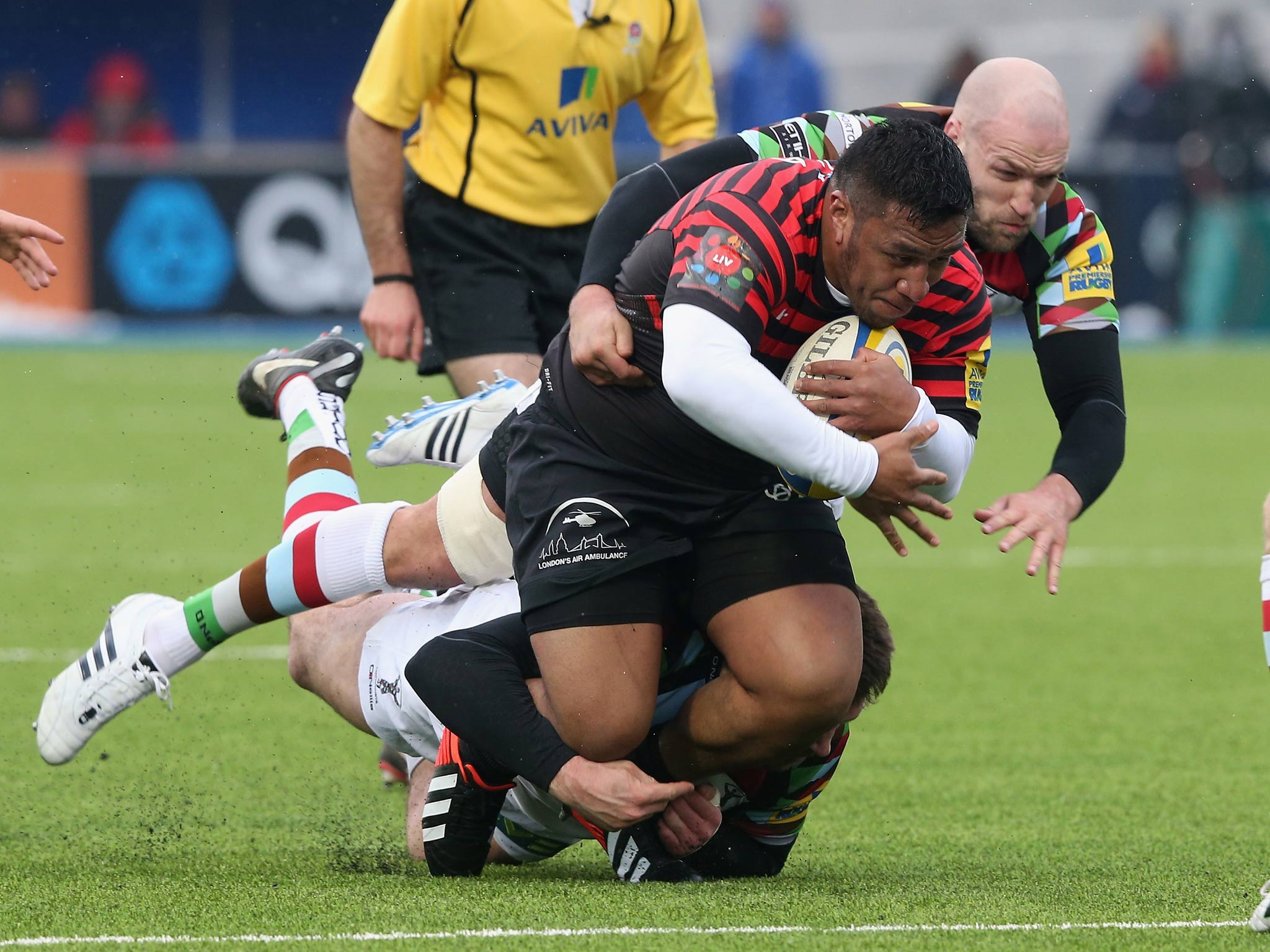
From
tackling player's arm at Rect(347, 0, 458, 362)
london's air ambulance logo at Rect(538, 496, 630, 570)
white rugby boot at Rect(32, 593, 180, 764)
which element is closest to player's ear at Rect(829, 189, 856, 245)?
london's air ambulance logo at Rect(538, 496, 630, 570)

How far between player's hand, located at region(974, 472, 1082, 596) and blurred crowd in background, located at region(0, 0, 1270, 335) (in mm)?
11051

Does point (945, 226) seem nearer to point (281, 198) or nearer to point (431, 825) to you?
point (431, 825)

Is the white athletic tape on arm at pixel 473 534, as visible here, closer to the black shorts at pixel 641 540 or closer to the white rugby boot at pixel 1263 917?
the black shorts at pixel 641 540

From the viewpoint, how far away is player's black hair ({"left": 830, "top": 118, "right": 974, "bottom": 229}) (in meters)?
3.77

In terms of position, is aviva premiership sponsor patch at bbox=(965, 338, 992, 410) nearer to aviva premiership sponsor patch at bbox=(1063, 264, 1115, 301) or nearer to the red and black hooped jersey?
the red and black hooped jersey

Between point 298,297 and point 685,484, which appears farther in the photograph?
point 298,297

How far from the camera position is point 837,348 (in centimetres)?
402

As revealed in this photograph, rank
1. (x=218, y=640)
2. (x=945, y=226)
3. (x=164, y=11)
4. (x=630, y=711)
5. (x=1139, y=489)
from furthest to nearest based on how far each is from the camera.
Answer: (x=164, y=11) < (x=1139, y=489) < (x=218, y=640) < (x=630, y=711) < (x=945, y=226)

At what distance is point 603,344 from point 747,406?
58cm

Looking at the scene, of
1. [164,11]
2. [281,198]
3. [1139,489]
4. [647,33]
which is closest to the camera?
[647,33]

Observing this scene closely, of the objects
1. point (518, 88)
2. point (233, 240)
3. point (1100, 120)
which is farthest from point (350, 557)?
point (1100, 120)

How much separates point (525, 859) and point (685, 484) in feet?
3.22

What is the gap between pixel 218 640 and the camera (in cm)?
495

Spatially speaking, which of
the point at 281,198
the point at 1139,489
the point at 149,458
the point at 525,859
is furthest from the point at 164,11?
the point at 525,859
